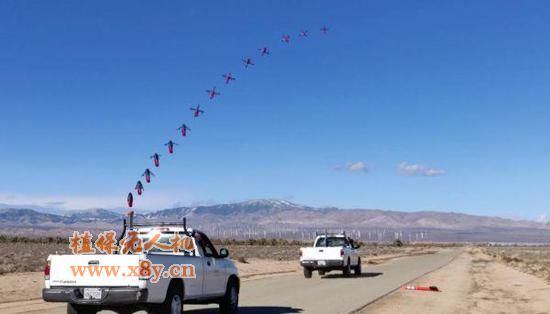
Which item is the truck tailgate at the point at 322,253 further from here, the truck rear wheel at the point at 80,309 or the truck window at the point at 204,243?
the truck rear wheel at the point at 80,309

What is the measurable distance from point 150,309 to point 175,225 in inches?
90.3

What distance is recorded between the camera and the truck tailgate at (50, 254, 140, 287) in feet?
40.0

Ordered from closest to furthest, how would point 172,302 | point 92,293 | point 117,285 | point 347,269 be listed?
point 117,285 → point 92,293 → point 172,302 → point 347,269

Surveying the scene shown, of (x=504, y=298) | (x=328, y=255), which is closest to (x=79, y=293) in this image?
(x=504, y=298)

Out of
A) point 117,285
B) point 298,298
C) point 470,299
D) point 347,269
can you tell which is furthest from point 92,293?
point 347,269

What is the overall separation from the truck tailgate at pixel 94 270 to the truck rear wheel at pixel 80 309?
2.92 ft

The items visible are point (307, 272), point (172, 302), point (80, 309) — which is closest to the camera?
point (172, 302)

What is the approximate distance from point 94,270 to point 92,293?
1.34 feet

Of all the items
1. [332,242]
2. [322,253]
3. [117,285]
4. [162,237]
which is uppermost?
[332,242]

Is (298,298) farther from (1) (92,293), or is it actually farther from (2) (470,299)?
(1) (92,293)

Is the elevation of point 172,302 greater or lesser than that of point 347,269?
lesser

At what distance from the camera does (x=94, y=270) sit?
12430mm

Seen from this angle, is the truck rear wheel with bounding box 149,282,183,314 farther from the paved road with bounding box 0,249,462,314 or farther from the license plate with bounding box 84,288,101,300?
the paved road with bounding box 0,249,462,314

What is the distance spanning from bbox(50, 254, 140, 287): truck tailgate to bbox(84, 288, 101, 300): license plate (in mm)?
96
